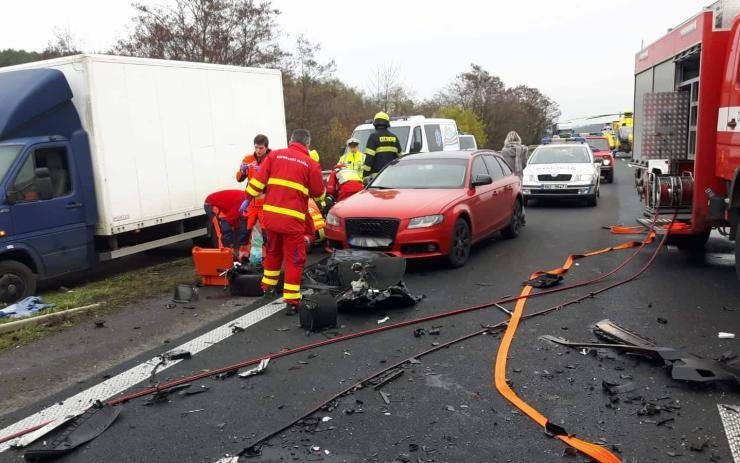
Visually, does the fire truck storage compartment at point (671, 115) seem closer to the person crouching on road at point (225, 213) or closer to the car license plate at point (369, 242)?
the car license plate at point (369, 242)

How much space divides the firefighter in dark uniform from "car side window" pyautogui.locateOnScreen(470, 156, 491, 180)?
2.29 metres

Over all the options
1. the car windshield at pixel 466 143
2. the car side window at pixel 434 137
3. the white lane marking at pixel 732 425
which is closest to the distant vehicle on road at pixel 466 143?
the car windshield at pixel 466 143

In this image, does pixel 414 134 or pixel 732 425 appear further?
pixel 414 134

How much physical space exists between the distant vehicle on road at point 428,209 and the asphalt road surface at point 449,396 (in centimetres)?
129

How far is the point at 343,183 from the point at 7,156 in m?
5.07

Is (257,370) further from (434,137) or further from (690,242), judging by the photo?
(434,137)

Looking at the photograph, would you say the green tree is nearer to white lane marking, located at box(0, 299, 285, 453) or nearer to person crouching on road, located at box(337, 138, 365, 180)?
person crouching on road, located at box(337, 138, 365, 180)

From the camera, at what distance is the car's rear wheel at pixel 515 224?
10773 millimetres

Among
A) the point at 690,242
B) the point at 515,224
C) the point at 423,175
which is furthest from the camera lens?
the point at 515,224

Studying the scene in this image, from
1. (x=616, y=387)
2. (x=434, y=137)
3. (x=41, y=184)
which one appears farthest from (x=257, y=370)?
(x=434, y=137)

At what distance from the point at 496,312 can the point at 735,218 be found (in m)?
2.82

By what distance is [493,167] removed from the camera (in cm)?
1038

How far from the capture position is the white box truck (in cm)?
760

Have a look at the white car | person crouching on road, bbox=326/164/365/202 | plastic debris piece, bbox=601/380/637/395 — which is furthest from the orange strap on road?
the white car
